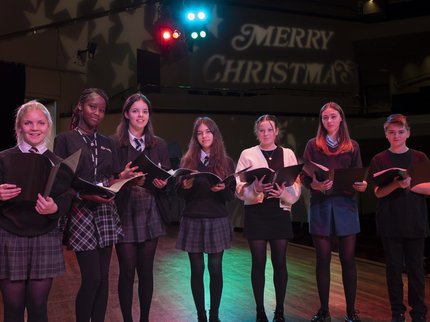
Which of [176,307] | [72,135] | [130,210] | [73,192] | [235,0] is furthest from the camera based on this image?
[235,0]

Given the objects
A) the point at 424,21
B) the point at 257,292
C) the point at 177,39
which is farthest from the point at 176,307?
the point at 424,21

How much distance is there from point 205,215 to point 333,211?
0.75 m

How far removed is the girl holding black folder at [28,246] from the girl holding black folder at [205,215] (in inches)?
33.4

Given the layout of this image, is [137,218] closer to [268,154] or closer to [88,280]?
[88,280]

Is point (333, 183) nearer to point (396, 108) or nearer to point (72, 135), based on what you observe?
point (72, 135)

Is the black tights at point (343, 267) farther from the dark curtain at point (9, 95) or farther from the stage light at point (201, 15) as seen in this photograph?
the stage light at point (201, 15)

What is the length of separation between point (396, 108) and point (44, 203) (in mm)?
8289

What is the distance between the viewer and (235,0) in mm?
9281

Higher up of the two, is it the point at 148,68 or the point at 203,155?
the point at 148,68

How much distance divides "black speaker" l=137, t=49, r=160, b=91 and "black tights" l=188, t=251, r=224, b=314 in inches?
225

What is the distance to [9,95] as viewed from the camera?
6.50m

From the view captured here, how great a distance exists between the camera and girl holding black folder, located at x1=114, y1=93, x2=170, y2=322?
2.29 meters

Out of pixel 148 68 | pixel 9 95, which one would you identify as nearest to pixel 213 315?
pixel 9 95

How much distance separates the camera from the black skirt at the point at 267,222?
2584 mm
